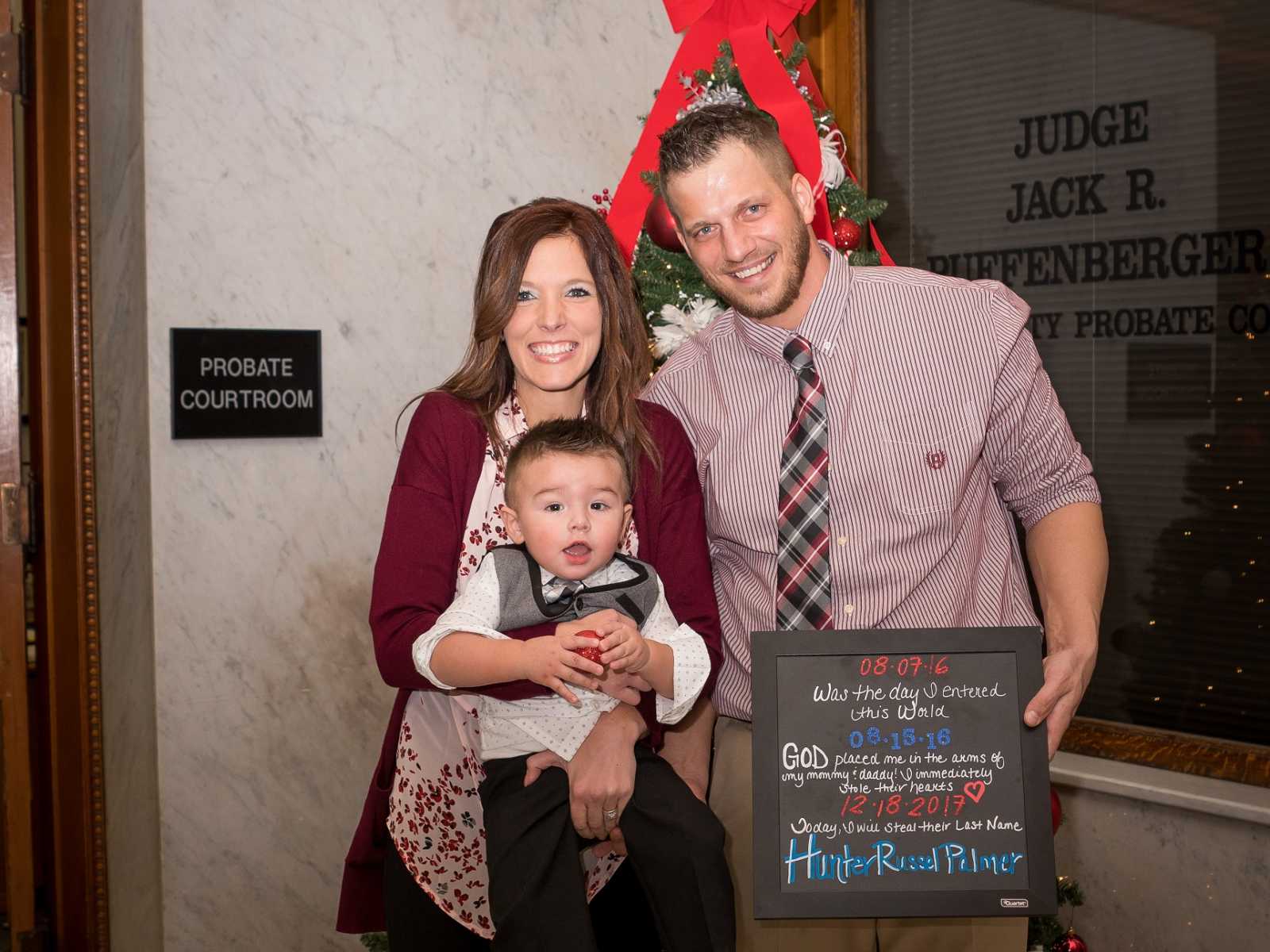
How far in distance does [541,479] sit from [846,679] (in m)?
0.49

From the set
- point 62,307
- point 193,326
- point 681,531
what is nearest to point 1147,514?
point 681,531

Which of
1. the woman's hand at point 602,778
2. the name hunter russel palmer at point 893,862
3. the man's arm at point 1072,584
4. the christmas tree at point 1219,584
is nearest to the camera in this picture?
the name hunter russel palmer at point 893,862

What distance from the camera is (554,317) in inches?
66.6

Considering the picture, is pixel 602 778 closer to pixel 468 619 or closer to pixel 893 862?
pixel 468 619

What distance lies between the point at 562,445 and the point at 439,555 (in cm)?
24

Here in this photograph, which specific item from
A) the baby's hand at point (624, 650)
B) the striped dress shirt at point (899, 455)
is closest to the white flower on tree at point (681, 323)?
the striped dress shirt at point (899, 455)

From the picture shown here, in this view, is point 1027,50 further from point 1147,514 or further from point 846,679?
point 846,679

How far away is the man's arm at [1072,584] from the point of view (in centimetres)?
165

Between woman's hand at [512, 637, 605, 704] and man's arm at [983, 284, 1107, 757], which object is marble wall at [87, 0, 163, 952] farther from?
man's arm at [983, 284, 1107, 757]

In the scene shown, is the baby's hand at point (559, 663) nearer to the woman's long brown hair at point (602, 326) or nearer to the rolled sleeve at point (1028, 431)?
the woman's long brown hair at point (602, 326)

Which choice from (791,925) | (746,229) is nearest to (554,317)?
(746,229)

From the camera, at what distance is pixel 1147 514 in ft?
10.5

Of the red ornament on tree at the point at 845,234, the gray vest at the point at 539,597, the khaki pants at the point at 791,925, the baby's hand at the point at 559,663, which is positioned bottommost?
the khaki pants at the point at 791,925

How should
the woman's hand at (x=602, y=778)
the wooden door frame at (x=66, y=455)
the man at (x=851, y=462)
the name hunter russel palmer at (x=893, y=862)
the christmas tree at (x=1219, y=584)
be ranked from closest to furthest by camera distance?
the name hunter russel palmer at (x=893, y=862)
the woman's hand at (x=602, y=778)
the man at (x=851, y=462)
the wooden door frame at (x=66, y=455)
the christmas tree at (x=1219, y=584)
